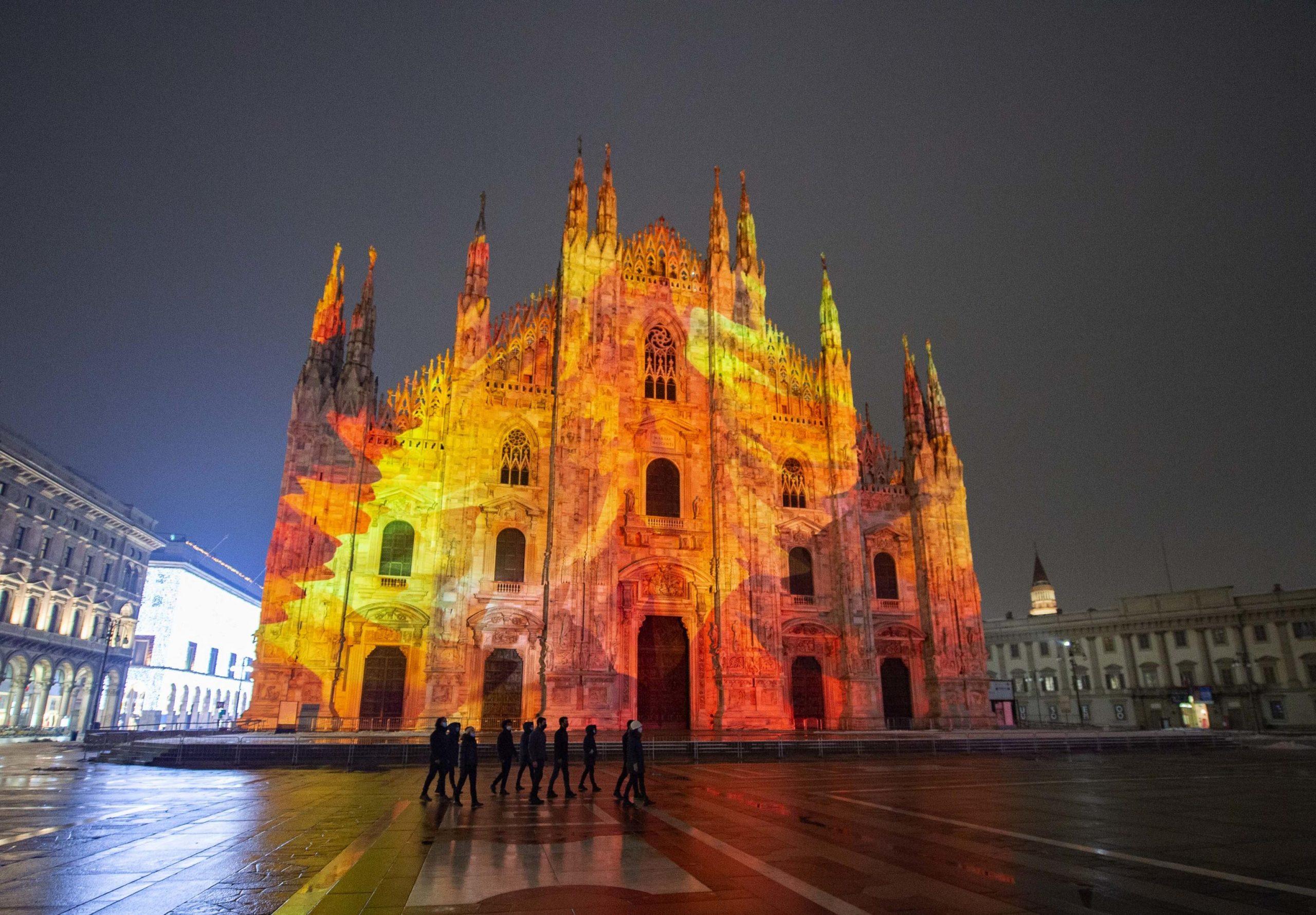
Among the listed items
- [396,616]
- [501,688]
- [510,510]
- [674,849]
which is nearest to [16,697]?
[396,616]

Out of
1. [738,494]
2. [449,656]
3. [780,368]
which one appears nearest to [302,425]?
[449,656]

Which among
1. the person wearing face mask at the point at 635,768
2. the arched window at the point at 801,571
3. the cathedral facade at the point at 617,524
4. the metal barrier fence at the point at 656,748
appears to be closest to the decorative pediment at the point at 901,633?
the cathedral facade at the point at 617,524

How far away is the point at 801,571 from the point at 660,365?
12.5 m

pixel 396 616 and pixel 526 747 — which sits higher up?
pixel 396 616

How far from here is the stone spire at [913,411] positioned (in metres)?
41.5

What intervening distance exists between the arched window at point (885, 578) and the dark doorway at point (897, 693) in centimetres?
321

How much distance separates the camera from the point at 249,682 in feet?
283

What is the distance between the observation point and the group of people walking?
12977 mm

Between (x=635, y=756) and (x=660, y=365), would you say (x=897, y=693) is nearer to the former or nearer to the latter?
(x=660, y=365)

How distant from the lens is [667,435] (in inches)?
1491

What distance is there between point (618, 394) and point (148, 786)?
24.9 m

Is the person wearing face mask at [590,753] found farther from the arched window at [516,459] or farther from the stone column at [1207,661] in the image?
the stone column at [1207,661]

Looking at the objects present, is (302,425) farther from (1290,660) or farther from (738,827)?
(1290,660)

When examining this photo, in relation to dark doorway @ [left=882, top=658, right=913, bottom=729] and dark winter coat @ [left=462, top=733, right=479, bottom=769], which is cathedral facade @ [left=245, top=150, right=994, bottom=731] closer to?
dark doorway @ [left=882, top=658, right=913, bottom=729]
